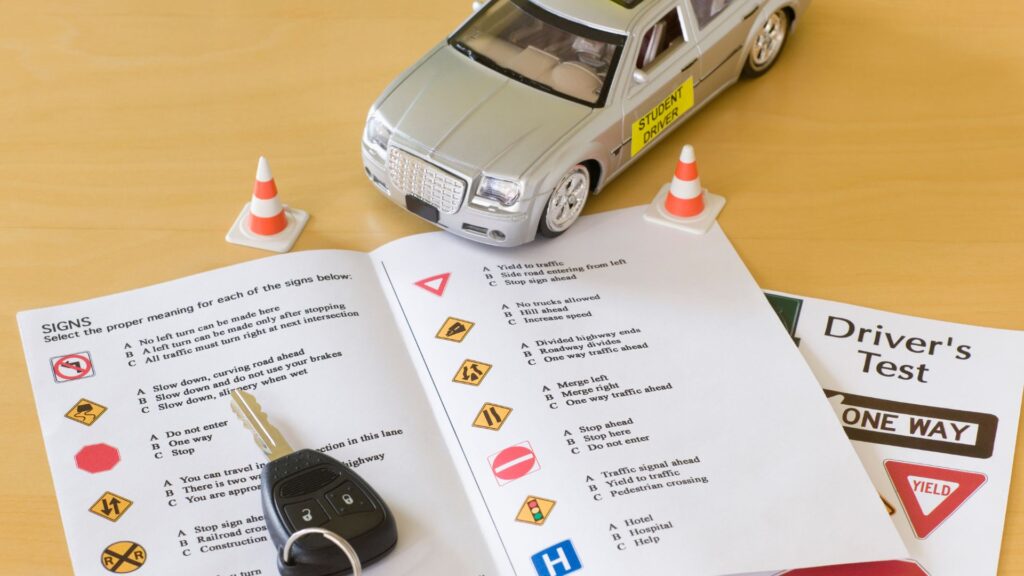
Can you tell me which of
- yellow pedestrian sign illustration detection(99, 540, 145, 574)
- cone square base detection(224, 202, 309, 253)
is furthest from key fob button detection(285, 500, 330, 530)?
cone square base detection(224, 202, 309, 253)

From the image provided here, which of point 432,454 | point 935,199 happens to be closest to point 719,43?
point 935,199

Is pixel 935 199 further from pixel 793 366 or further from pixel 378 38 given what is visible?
pixel 378 38

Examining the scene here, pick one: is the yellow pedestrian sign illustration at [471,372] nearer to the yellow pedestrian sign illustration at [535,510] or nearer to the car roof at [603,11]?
the yellow pedestrian sign illustration at [535,510]

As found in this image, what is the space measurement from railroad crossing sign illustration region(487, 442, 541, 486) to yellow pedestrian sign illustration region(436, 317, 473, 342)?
16 centimetres

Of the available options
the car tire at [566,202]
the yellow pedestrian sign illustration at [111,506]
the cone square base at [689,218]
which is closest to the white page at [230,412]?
the yellow pedestrian sign illustration at [111,506]

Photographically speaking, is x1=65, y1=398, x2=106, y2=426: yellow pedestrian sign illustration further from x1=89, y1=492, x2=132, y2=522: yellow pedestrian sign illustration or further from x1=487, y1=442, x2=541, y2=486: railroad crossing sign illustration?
x1=487, y1=442, x2=541, y2=486: railroad crossing sign illustration

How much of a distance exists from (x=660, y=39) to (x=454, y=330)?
0.48 metres

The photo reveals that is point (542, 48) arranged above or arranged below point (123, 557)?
above

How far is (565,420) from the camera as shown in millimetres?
1217

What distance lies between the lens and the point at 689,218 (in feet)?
4.73

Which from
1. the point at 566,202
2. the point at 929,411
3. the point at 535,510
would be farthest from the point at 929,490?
the point at 566,202

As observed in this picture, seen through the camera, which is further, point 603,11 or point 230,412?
point 603,11

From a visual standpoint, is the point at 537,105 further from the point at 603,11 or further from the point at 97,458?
the point at 97,458

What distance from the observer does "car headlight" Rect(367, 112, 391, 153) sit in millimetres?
1403
